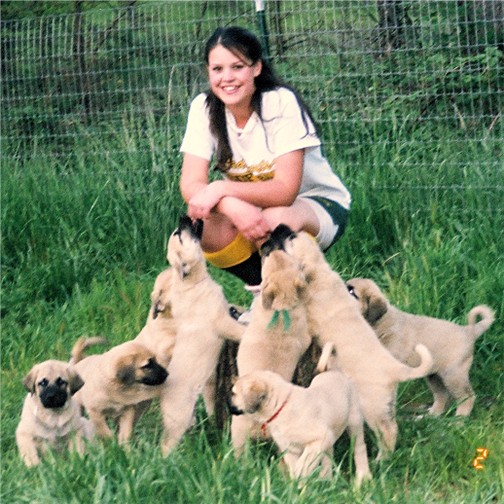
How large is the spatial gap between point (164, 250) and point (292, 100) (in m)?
2.01

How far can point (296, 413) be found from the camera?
4184mm

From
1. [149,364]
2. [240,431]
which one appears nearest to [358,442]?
[240,431]

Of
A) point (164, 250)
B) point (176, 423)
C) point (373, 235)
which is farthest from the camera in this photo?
point (164, 250)

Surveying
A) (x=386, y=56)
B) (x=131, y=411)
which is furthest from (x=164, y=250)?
(x=131, y=411)

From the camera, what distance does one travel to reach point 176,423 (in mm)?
→ 4637

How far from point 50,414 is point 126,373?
37 centimetres

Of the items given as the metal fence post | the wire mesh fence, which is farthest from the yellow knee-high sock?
the metal fence post

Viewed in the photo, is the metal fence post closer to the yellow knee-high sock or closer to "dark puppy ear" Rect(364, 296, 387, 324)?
the yellow knee-high sock

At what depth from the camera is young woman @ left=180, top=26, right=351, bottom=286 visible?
199 inches

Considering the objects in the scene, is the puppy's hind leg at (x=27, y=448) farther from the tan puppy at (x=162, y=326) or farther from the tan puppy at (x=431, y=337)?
the tan puppy at (x=431, y=337)

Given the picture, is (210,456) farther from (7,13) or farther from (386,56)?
(7,13)

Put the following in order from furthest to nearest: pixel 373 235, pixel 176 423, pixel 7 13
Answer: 1. pixel 7 13
2. pixel 373 235
3. pixel 176 423

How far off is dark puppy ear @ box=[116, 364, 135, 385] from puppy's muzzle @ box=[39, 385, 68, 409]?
22 cm

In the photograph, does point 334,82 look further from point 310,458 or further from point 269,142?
point 310,458
